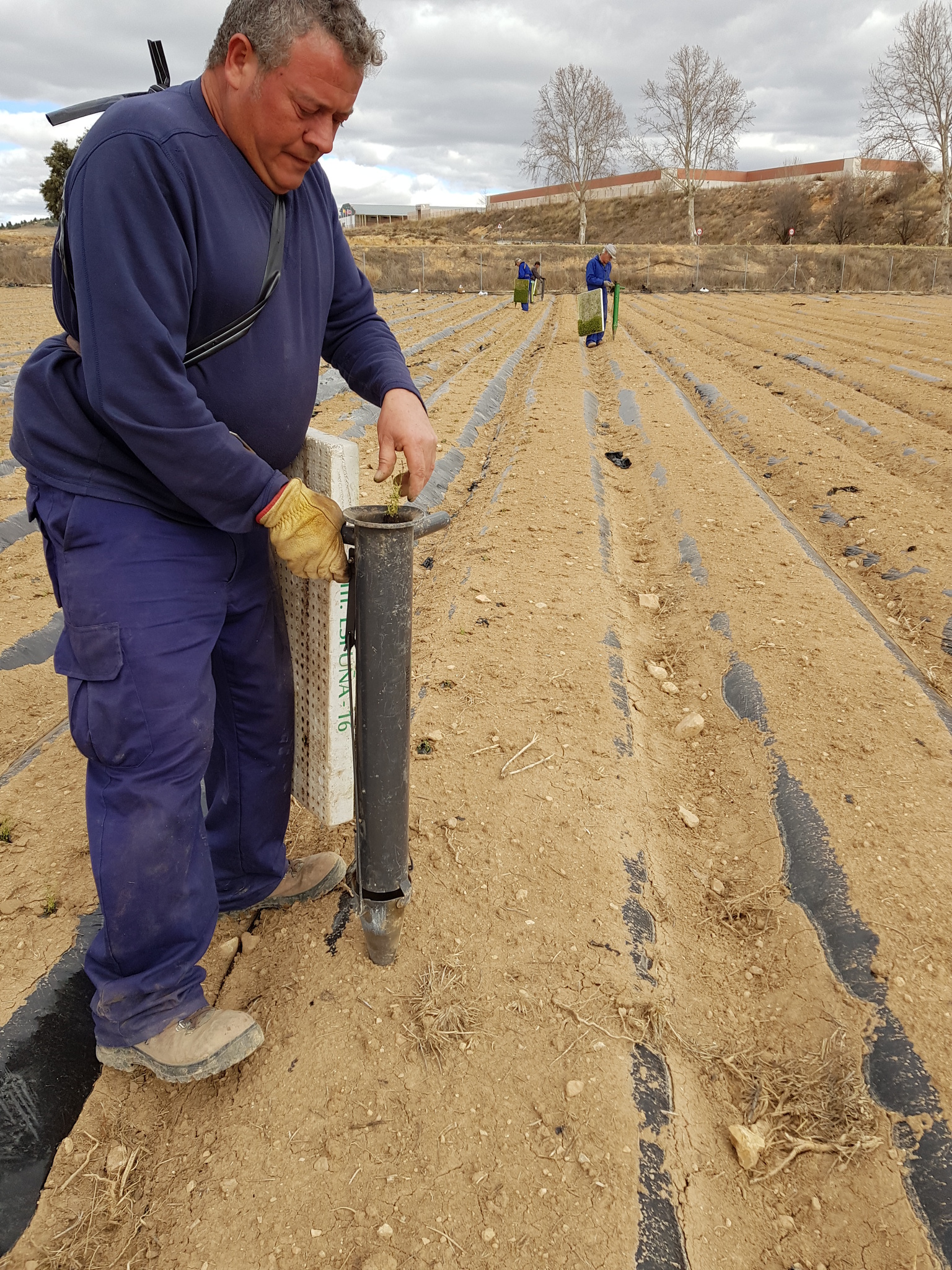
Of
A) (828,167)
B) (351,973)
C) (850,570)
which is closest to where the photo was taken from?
(351,973)

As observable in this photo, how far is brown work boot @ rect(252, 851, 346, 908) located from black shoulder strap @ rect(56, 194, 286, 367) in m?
1.29

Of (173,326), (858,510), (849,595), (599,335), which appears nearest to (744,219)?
(599,335)

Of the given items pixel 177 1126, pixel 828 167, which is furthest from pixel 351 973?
pixel 828 167

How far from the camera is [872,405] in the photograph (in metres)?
7.66

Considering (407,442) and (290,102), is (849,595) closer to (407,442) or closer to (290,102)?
(407,442)

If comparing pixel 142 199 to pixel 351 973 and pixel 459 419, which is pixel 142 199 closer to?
pixel 351 973

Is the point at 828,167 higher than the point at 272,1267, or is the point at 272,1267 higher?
the point at 828,167

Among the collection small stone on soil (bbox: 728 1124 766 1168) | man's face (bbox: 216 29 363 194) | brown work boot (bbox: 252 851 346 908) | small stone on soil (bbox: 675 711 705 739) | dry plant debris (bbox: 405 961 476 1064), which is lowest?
small stone on soil (bbox: 728 1124 766 1168)

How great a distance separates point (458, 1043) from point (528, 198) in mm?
73825

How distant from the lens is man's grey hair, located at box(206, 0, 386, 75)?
136 cm

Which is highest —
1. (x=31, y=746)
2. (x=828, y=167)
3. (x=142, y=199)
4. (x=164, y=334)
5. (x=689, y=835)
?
(x=828, y=167)

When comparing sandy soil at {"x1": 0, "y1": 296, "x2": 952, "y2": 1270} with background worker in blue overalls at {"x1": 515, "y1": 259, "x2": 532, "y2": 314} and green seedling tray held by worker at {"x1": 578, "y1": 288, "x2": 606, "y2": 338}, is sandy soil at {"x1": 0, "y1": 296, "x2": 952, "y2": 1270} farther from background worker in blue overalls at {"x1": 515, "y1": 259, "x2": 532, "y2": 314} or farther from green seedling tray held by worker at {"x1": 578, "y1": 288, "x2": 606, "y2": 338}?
background worker in blue overalls at {"x1": 515, "y1": 259, "x2": 532, "y2": 314}

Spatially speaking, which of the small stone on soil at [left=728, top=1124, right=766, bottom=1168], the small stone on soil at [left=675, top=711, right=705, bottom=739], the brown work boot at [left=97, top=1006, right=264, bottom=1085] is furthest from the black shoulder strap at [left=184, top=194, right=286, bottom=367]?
the small stone on soil at [left=675, top=711, right=705, bottom=739]

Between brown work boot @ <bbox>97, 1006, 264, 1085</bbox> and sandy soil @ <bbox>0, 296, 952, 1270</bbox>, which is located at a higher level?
brown work boot @ <bbox>97, 1006, 264, 1085</bbox>
